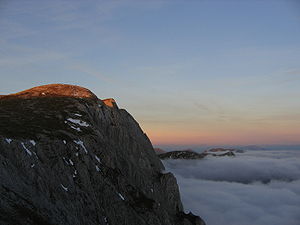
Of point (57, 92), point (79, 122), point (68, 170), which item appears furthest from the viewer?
point (57, 92)

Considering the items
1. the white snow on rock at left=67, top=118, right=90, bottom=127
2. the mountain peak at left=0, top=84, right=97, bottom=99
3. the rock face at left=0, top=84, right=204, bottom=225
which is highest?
the mountain peak at left=0, top=84, right=97, bottom=99

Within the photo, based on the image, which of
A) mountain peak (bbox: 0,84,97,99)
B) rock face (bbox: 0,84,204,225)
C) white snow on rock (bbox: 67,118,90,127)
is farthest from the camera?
mountain peak (bbox: 0,84,97,99)

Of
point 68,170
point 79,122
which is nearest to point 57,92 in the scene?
point 79,122

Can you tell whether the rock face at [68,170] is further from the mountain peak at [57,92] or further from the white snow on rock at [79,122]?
the mountain peak at [57,92]

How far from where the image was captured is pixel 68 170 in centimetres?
3859

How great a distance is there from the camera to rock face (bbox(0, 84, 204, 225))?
27875mm

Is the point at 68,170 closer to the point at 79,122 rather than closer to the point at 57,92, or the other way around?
the point at 79,122

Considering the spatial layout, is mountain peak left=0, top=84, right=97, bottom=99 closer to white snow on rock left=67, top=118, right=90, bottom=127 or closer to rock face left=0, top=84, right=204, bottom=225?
rock face left=0, top=84, right=204, bottom=225

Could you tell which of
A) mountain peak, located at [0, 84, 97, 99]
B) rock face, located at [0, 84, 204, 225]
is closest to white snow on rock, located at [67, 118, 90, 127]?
rock face, located at [0, 84, 204, 225]

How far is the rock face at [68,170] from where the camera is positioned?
91.5 ft

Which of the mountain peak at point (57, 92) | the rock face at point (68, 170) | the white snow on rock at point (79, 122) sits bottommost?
the rock face at point (68, 170)

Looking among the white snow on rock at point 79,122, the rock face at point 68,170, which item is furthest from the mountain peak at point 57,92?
the white snow on rock at point 79,122

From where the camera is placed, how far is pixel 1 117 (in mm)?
45969

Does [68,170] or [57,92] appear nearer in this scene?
[68,170]
